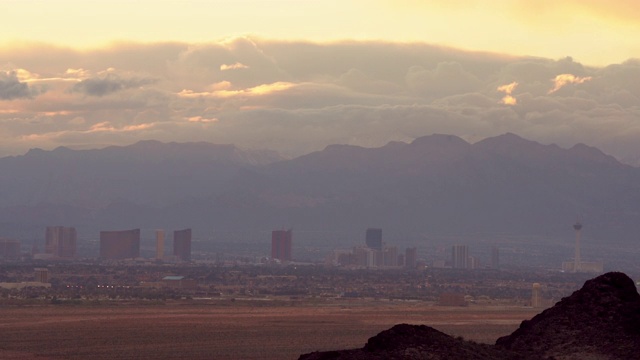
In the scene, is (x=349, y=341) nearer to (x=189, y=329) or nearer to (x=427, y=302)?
(x=189, y=329)

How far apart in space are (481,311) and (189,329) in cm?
5171

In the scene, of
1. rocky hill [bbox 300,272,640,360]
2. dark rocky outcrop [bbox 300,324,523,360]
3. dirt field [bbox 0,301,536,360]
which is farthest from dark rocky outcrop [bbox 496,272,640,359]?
dirt field [bbox 0,301,536,360]

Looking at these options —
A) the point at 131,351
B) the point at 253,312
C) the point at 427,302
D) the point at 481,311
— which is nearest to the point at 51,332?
the point at 131,351

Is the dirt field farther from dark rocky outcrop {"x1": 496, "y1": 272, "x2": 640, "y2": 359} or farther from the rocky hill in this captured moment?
the rocky hill

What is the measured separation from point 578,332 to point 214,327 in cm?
7666

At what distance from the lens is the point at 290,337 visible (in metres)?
120

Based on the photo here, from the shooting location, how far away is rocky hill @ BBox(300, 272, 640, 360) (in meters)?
50.1

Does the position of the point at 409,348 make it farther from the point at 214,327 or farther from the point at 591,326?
the point at 214,327

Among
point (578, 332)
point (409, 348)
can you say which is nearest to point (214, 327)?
point (578, 332)

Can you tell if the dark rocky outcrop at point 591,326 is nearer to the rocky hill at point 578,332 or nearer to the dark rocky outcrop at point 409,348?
the rocky hill at point 578,332

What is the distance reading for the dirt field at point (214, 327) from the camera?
106 m

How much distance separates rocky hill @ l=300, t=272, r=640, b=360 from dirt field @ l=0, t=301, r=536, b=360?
43577mm

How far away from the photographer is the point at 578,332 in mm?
56938

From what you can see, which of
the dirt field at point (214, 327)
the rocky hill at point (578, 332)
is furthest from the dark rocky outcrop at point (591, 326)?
the dirt field at point (214, 327)
